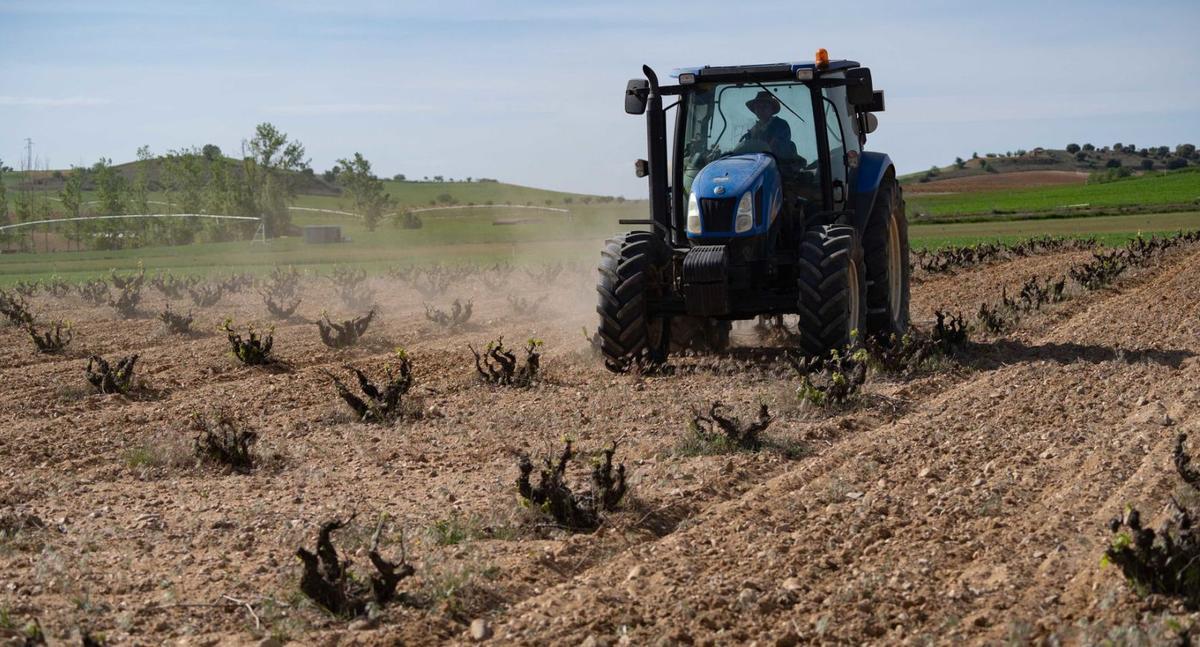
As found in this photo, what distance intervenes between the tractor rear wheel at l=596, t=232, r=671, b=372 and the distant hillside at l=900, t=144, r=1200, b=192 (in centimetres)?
5713

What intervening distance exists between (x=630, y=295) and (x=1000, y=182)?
60764 millimetres

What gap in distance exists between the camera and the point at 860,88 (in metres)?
10.4

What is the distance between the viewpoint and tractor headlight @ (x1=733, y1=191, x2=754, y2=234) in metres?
10.1

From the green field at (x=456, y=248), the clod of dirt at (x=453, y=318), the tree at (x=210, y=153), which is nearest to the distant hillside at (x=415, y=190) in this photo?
the tree at (x=210, y=153)

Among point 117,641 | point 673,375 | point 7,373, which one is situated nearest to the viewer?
point 117,641

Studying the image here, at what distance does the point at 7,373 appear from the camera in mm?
12922

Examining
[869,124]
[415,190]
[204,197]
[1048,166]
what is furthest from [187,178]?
[869,124]

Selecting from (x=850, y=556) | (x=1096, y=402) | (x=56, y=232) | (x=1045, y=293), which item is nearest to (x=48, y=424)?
(x=850, y=556)

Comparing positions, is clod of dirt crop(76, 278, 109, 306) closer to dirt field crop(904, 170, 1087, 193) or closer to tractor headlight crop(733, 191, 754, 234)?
tractor headlight crop(733, 191, 754, 234)

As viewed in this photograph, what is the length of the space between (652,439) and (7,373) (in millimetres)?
7792

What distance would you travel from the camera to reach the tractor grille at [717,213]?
10180 mm

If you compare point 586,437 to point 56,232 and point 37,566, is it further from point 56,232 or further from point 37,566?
point 56,232

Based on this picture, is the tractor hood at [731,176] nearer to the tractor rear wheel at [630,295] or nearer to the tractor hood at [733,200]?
the tractor hood at [733,200]

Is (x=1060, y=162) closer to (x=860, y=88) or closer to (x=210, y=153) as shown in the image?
(x=210, y=153)
